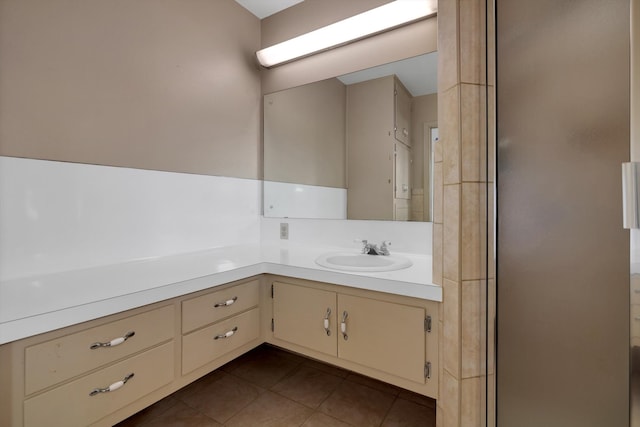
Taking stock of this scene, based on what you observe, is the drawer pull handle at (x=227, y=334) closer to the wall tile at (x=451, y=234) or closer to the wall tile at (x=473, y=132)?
the wall tile at (x=451, y=234)

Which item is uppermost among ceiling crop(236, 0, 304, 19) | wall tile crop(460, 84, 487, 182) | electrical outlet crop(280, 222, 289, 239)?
ceiling crop(236, 0, 304, 19)

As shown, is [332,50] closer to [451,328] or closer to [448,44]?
[448,44]

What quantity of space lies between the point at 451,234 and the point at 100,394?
51.0 inches

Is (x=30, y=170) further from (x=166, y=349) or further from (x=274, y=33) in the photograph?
(x=274, y=33)

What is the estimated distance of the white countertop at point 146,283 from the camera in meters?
0.77

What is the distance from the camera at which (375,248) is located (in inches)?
64.7

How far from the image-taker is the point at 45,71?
1135 mm

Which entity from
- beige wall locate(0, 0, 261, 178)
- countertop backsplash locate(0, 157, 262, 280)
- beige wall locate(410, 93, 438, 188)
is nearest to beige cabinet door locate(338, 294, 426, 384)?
beige wall locate(410, 93, 438, 188)

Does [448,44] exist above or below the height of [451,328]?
above

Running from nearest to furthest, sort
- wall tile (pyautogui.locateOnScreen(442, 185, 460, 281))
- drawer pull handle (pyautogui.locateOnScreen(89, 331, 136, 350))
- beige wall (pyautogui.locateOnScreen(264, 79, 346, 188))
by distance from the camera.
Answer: drawer pull handle (pyautogui.locateOnScreen(89, 331, 136, 350))
wall tile (pyautogui.locateOnScreen(442, 185, 460, 281))
beige wall (pyautogui.locateOnScreen(264, 79, 346, 188))

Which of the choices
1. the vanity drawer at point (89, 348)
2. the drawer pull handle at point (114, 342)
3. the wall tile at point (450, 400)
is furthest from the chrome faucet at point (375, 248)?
the drawer pull handle at point (114, 342)

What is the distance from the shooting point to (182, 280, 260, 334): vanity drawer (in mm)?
1148

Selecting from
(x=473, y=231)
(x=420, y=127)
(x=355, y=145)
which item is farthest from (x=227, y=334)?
(x=420, y=127)

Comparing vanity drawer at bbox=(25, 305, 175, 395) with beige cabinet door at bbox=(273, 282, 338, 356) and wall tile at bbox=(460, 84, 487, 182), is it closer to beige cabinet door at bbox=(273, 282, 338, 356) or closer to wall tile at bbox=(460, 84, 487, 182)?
beige cabinet door at bbox=(273, 282, 338, 356)
